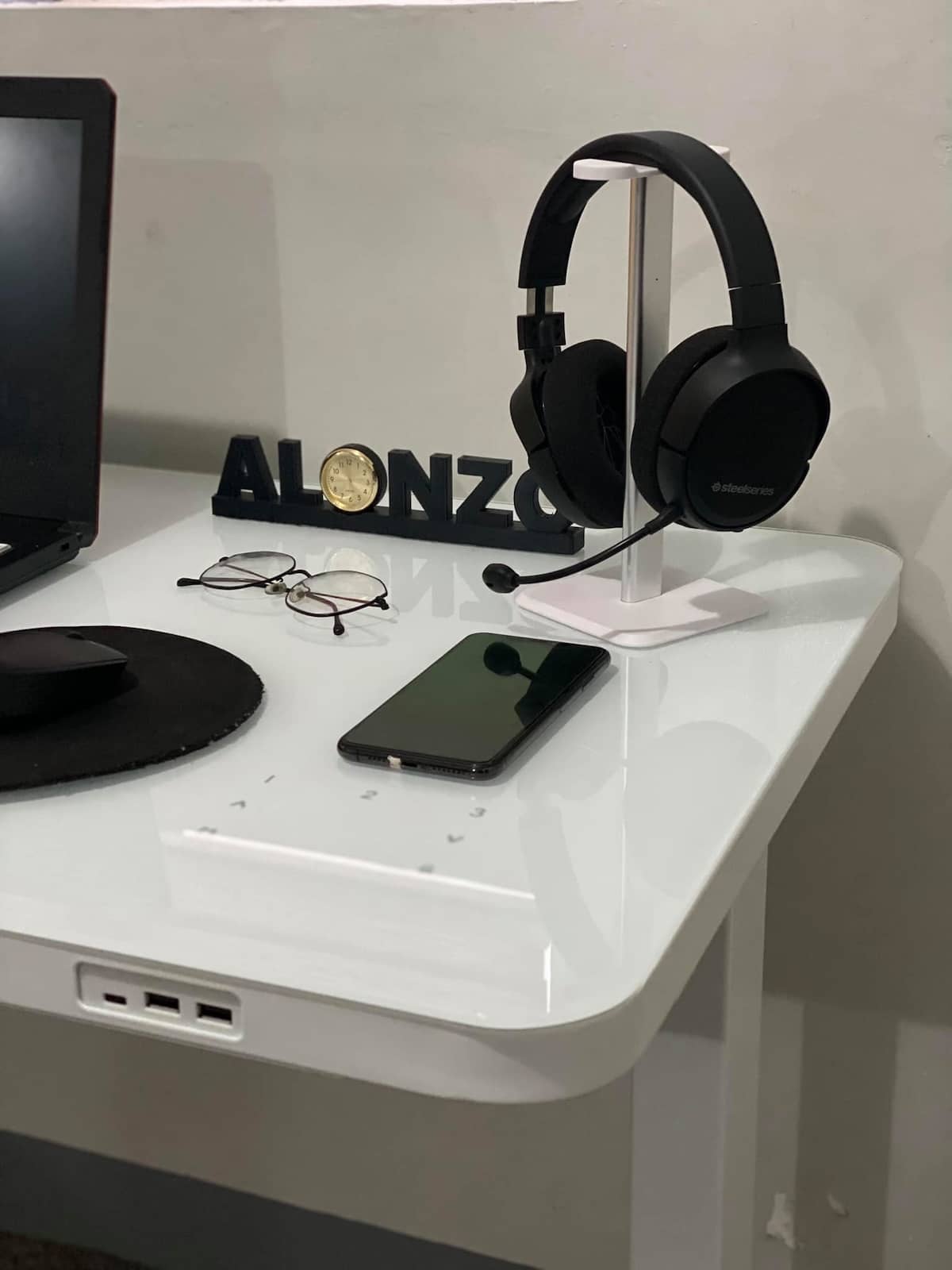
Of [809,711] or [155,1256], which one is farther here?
[155,1256]

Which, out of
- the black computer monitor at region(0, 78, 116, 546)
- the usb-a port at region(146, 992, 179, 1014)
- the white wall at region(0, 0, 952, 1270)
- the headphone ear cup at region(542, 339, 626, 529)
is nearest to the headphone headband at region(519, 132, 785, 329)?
the headphone ear cup at region(542, 339, 626, 529)

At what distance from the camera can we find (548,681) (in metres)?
0.82

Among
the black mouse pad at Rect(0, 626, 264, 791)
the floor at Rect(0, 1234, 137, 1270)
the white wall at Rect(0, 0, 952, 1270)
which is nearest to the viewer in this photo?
the black mouse pad at Rect(0, 626, 264, 791)

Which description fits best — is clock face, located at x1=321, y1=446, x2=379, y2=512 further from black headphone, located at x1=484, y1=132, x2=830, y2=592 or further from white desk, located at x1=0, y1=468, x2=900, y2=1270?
black headphone, located at x1=484, y1=132, x2=830, y2=592

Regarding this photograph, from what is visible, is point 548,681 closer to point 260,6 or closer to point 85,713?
point 85,713

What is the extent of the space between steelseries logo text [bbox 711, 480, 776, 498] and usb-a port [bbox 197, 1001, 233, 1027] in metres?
0.42

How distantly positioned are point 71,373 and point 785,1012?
0.80 metres

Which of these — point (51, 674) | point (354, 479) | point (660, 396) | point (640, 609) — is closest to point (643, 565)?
point (640, 609)

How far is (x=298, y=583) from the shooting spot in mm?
1001

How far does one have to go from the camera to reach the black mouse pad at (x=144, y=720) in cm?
74

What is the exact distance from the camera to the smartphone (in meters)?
0.75

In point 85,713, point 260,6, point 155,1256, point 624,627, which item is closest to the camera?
point 85,713

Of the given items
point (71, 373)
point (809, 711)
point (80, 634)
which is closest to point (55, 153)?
point (71, 373)

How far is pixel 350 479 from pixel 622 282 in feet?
0.87
